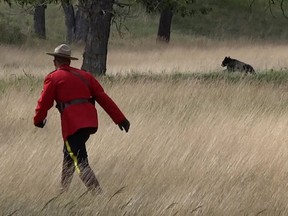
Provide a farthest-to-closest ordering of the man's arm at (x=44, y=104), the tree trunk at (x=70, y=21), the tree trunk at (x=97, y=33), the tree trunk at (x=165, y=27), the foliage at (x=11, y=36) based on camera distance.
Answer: the tree trunk at (x=165, y=27)
the tree trunk at (x=70, y=21)
the foliage at (x=11, y=36)
the tree trunk at (x=97, y=33)
the man's arm at (x=44, y=104)

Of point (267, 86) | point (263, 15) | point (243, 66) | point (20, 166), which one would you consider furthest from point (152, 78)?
point (263, 15)

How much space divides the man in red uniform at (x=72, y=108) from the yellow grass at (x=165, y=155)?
212mm

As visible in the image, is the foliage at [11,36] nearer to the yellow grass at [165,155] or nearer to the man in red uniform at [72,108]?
the yellow grass at [165,155]

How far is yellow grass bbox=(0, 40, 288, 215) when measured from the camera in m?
5.63

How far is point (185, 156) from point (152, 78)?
6.70 meters

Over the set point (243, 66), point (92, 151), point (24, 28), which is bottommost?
point (24, 28)

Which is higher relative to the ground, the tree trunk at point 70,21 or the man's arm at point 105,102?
the man's arm at point 105,102

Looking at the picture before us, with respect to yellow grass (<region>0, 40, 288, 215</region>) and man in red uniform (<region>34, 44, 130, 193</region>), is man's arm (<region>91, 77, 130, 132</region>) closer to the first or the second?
man in red uniform (<region>34, 44, 130, 193</region>)

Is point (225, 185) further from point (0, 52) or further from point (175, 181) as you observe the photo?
point (0, 52)

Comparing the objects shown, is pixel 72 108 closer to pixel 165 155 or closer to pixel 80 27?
pixel 165 155

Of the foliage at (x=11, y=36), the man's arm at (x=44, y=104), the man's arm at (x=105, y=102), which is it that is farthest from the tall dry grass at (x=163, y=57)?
the man's arm at (x=44, y=104)

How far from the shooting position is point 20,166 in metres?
6.76

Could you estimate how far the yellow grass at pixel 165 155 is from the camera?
18.5 ft

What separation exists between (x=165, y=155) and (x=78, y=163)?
1.49 m
